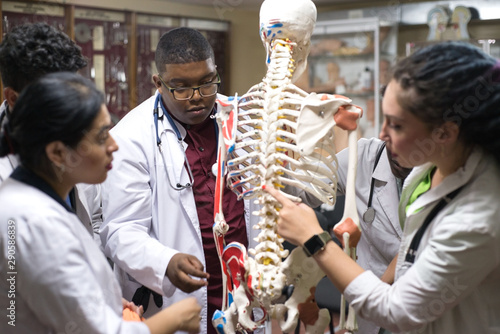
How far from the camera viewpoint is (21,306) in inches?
46.7

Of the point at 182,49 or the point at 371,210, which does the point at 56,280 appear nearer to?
the point at 182,49

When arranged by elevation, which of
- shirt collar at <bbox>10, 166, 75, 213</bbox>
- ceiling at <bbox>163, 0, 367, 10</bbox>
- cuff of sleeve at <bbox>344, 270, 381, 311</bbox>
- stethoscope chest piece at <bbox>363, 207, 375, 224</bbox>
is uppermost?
ceiling at <bbox>163, 0, 367, 10</bbox>

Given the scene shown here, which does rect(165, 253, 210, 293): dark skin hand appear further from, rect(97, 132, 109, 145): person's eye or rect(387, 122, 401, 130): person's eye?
rect(387, 122, 401, 130): person's eye

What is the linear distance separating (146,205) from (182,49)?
1.78 ft

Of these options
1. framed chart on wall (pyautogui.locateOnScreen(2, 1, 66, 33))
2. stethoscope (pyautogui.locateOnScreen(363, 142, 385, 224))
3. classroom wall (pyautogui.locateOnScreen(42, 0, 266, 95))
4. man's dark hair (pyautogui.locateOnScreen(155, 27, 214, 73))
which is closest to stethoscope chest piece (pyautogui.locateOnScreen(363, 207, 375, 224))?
stethoscope (pyautogui.locateOnScreen(363, 142, 385, 224))

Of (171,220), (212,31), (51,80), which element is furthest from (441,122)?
(212,31)

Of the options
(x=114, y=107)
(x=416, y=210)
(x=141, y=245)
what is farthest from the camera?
(x=114, y=107)

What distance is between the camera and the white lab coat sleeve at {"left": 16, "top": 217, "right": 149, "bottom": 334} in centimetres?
112

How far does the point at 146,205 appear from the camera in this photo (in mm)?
1835

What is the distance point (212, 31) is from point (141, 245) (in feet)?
14.8

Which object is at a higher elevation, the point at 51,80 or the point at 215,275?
the point at 51,80

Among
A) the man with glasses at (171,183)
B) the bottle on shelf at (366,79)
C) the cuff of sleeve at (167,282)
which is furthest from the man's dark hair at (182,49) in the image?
the bottle on shelf at (366,79)

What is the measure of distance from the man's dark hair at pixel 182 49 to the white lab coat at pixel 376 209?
61cm

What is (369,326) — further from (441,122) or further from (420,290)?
(441,122)
